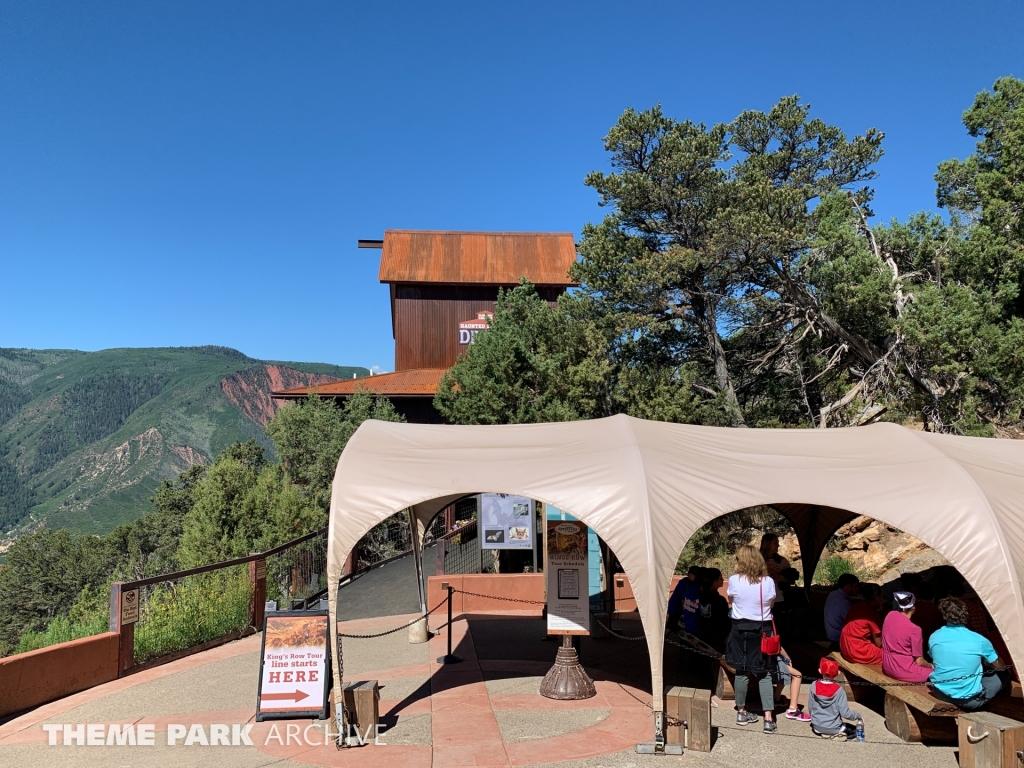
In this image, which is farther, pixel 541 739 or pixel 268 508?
pixel 268 508

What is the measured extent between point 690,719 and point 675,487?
2.02 m

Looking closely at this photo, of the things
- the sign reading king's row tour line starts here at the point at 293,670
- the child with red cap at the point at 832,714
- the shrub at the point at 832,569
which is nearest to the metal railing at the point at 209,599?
the sign reading king's row tour line starts here at the point at 293,670

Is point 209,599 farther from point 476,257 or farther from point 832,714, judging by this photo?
point 476,257

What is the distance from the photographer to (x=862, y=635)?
26.1ft

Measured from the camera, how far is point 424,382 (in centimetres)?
3055

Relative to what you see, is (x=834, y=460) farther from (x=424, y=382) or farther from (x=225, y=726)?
(x=424, y=382)

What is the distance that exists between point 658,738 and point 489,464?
2895 mm

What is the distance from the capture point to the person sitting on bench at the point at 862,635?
25.9 feet

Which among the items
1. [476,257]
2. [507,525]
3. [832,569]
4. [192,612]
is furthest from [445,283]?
[192,612]

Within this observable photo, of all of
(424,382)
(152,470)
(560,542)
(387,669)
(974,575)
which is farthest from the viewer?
(152,470)

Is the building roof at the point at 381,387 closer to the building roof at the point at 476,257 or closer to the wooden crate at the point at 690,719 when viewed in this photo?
the building roof at the point at 476,257

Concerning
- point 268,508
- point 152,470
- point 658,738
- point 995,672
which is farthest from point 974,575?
point 152,470

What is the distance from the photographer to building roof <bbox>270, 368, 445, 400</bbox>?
28156 millimetres

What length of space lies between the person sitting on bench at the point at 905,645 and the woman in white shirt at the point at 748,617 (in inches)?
44.3
